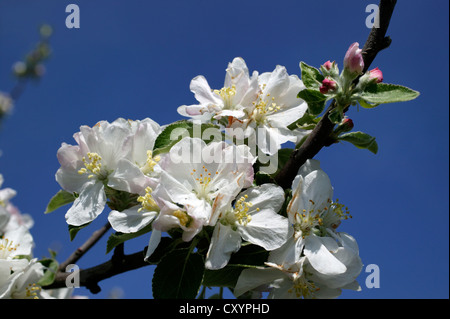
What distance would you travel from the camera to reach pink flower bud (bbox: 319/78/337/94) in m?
1.39

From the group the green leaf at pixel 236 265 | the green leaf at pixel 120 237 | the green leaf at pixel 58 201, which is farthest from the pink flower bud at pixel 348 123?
the green leaf at pixel 58 201

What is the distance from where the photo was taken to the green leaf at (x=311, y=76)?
153cm

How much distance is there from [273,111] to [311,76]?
8.2 inches

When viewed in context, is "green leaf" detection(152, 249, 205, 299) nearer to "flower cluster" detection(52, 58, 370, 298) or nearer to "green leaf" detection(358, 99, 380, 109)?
"flower cluster" detection(52, 58, 370, 298)

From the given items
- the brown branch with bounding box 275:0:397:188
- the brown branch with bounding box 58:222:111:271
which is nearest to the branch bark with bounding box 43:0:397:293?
the brown branch with bounding box 275:0:397:188

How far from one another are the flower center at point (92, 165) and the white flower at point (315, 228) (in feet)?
2.25

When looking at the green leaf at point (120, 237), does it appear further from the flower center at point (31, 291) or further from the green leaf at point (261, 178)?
the flower center at point (31, 291)

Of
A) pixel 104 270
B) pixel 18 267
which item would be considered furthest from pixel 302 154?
pixel 18 267

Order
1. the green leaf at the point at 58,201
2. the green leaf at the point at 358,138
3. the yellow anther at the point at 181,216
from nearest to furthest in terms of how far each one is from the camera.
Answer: the yellow anther at the point at 181,216
the green leaf at the point at 358,138
the green leaf at the point at 58,201

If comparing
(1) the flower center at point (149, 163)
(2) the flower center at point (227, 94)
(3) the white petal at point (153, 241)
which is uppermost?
(2) the flower center at point (227, 94)

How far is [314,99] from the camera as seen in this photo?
57.6 inches

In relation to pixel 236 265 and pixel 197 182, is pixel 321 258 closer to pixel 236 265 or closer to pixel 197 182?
pixel 236 265
